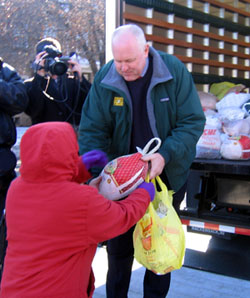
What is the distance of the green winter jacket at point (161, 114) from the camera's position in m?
2.29

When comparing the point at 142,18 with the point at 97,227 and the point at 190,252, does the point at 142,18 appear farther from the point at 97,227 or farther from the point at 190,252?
the point at 97,227

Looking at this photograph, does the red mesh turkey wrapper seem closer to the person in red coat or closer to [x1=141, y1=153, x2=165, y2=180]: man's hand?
[x1=141, y1=153, x2=165, y2=180]: man's hand

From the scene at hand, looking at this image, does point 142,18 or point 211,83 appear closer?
point 142,18

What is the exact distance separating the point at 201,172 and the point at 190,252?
94cm

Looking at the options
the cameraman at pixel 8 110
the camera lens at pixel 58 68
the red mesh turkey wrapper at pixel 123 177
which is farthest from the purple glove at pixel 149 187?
the camera lens at pixel 58 68

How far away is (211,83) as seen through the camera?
5.30 m

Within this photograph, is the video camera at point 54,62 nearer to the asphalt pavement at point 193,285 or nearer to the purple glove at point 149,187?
the purple glove at point 149,187

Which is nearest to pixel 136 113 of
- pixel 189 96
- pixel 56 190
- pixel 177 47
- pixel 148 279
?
pixel 189 96

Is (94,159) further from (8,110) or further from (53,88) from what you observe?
(53,88)

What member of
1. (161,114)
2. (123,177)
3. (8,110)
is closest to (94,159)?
(123,177)

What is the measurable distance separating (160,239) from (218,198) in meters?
1.36

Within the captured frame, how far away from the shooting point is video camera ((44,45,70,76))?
3.12 meters

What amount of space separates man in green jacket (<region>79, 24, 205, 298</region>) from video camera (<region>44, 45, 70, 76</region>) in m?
0.78

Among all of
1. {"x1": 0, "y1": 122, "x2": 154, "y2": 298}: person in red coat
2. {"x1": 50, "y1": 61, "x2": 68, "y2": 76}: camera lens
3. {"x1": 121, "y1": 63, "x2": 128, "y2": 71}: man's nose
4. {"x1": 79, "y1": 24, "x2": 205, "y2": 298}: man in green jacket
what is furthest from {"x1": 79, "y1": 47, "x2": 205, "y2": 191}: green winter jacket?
{"x1": 50, "y1": 61, "x2": 68, "y2": 76}: camera lens
